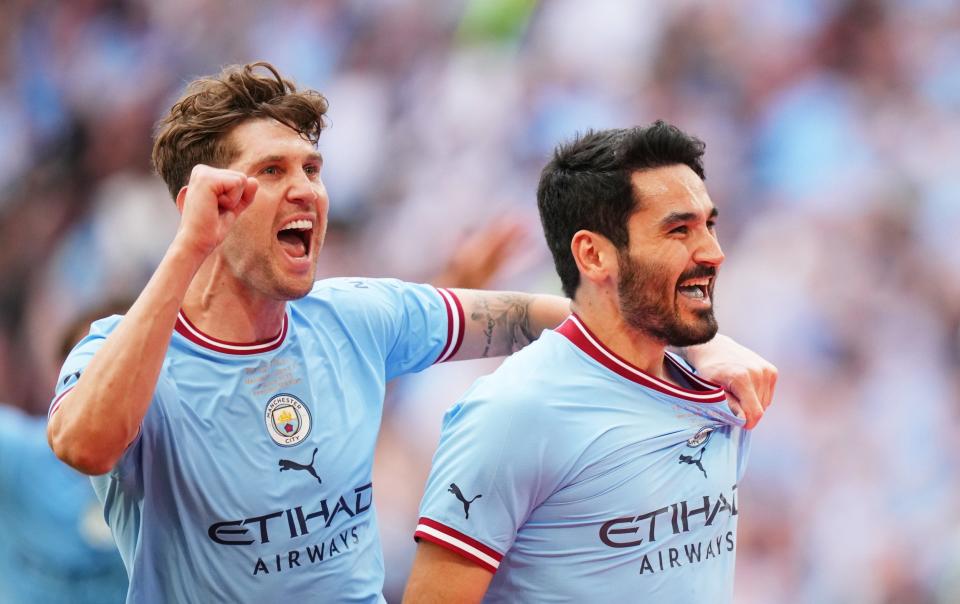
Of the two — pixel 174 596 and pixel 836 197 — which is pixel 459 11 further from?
pixel 174 596

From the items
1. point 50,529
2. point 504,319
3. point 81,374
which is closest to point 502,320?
point 504,319

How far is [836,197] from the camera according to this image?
477cm

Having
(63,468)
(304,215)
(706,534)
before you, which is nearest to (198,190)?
(304,215)

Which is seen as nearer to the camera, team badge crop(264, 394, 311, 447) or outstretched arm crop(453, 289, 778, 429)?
team badge crop(264, 394, 311, 447)

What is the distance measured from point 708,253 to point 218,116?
112 centimetres

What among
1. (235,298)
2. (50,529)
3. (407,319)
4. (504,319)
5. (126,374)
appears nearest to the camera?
(126,374)

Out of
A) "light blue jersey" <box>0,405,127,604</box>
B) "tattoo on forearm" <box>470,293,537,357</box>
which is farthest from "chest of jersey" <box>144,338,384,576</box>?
"light blue jersey" <box>0,405,127,604</box>

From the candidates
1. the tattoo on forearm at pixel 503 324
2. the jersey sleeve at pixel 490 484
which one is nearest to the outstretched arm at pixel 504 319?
the tattoo on forearm at pixel 503 324

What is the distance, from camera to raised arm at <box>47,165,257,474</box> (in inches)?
74.6

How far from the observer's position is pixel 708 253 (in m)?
2.22

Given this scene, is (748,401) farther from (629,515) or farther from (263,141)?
(263,141)

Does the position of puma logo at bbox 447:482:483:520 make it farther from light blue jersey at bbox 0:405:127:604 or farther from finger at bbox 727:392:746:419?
light blue jersey at bbox 0:405:127:604

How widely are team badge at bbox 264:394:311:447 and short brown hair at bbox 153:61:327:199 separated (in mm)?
548

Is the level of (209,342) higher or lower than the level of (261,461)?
higher
